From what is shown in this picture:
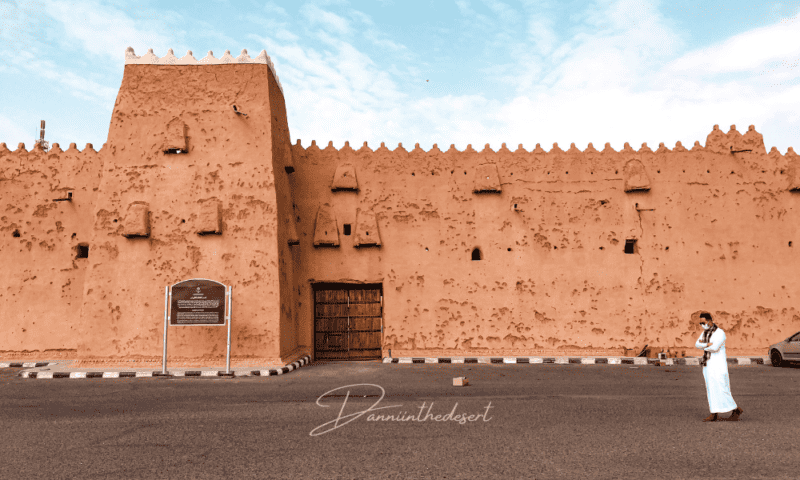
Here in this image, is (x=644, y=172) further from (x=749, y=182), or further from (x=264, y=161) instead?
(x=264, y=161)

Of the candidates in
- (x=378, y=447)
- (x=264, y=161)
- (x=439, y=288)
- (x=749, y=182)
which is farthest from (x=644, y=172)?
(x=378, y=447)

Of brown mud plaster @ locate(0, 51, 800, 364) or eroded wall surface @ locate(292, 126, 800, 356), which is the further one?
eroded wall surface @ locate(292, 126, 800, 356)

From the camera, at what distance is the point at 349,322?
14938 mm

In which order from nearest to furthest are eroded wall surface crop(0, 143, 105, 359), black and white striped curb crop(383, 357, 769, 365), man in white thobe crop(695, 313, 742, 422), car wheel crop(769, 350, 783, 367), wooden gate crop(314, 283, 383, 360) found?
man in white thobe crop(695, 313, 742, 422), car wheel crop(769, 350, 783, 367), black and white striped curb crop(383, 357, 769, 365), eroded wall surface crop(0, 143, 105, 359), wooden gate crop(314, 283, 383, 360)

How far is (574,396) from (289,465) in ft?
17.4

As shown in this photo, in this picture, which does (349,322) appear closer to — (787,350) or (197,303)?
(197,303)

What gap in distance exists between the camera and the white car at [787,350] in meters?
12.9

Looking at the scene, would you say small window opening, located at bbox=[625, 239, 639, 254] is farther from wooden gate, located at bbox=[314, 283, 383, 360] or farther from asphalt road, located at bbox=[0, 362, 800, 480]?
wooden gate, located at bbox=[314, 283, 383, 360]

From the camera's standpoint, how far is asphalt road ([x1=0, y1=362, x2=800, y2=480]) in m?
4.46

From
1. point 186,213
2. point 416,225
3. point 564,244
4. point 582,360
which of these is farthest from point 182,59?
point 582,360

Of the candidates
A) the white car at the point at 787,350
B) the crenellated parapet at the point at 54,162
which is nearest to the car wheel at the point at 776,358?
the white car at the point at 787,350

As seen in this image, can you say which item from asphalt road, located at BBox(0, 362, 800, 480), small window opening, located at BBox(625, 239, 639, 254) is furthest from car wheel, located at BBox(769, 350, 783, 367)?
small window opening, located at BBox(625, 239, 639, 254)

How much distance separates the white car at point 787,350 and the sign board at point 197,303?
13678 mm

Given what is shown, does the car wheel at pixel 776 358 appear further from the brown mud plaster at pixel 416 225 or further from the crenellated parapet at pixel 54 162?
the crenellated parapet at pixel 54 162
